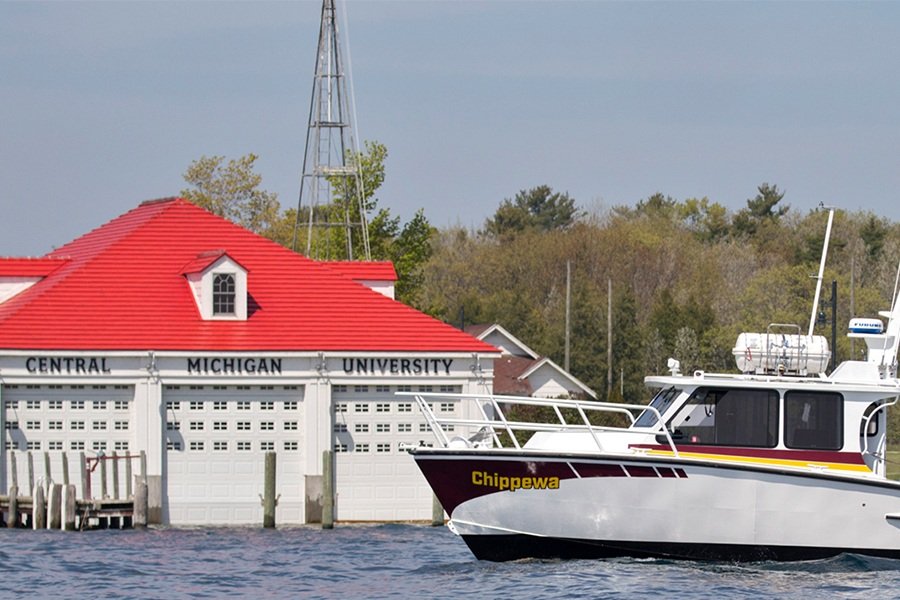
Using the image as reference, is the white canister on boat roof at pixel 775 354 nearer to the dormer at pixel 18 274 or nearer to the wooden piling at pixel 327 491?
the wooden piling at pixel 327 491

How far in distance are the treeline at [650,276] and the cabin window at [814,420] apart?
29.5 metres

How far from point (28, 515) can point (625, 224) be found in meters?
61.1

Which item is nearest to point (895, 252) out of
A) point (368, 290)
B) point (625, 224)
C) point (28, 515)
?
point (625, 224)

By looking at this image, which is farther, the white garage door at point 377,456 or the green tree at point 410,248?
the green tree at point 410,248

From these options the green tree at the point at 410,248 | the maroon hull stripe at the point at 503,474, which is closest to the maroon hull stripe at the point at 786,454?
the maroon hull stripe at the point at 503,474

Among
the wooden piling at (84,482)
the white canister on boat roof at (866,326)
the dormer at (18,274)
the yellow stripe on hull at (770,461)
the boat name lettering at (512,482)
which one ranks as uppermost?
the dormer at (18,274)

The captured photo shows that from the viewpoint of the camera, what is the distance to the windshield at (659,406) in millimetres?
24609

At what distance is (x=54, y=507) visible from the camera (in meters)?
35.8

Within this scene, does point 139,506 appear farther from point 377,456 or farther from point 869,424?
point 869,424

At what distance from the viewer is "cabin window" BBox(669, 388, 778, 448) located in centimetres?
2405

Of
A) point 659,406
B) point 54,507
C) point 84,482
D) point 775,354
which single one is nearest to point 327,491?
point 84,482

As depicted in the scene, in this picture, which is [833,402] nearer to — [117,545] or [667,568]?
[667,568]

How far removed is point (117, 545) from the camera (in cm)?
3177

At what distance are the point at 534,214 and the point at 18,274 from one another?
6848cm
